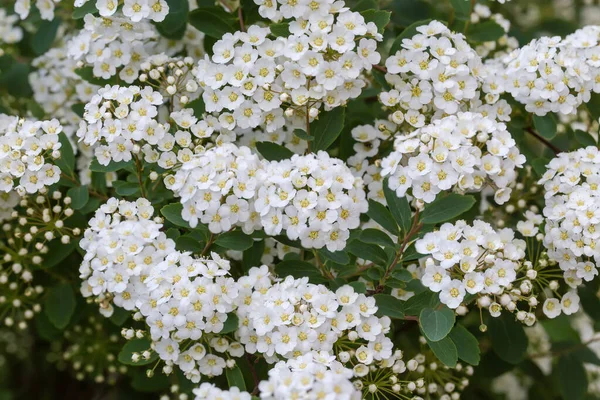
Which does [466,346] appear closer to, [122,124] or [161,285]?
[161,285]

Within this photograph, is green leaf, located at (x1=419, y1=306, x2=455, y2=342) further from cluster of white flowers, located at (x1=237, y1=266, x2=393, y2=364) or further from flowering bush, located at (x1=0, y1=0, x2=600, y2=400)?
cluster of white flowers, located at (x1=237, y1=266, x2=393, y2=364)

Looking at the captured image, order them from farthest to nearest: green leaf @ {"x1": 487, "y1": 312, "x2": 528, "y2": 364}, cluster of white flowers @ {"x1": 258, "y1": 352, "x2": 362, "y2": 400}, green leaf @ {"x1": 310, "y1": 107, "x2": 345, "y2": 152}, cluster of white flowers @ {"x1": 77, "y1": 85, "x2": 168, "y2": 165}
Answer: green leaf @ {"x1": 487, "y1": 312, "x2": 528, "y2": 364}, green leaf @ {"x1": 310, "y1": 107, "x2": 345, "y2": 152}, cluster of white flowers @ {"x1": 77, "y1": 85, "x2": 168, "y2": 165}, cluster of white flowers @ {"x1": 258, "y1": 352, "x2": 362, "y2": 400}

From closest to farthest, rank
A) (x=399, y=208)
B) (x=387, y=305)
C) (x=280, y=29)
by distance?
(x=387, y=305) < (x=399, y=208) < (x=280, y=29)

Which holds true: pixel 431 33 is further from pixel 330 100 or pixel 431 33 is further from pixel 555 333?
pixel 555 333

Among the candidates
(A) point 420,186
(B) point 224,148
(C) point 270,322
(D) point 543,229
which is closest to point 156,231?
(B) point 224,148

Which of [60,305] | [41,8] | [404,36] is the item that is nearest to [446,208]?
[404,36]

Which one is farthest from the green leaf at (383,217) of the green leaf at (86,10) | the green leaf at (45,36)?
the green leaf at (45,36)

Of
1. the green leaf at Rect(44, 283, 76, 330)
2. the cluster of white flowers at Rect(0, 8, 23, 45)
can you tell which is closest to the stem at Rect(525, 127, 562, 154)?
the green leaf at Rect(44, 283, 76, 330)
